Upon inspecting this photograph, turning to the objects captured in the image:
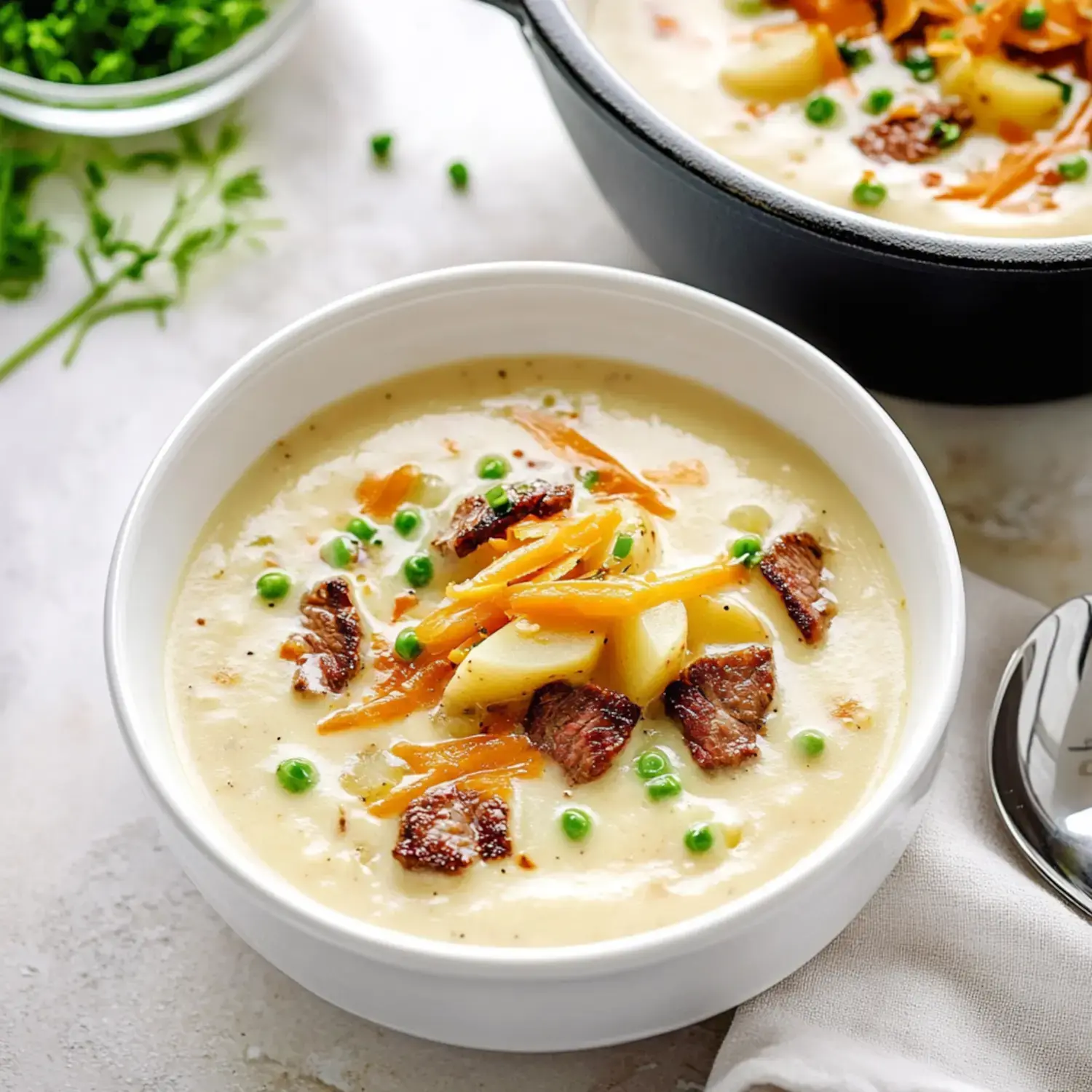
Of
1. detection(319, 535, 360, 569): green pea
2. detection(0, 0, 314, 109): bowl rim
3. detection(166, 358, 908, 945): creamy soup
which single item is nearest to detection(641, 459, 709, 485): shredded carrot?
detection(166, 358, 908, 945): creamy soup

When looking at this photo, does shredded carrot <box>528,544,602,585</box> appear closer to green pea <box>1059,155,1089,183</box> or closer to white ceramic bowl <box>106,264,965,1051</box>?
white ceramic bowl <box>106,264,965,1051</box>

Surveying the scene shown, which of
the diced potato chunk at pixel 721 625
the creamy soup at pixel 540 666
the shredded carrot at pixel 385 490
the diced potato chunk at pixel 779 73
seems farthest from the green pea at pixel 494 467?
the diced potato chunk at pixel 779 73

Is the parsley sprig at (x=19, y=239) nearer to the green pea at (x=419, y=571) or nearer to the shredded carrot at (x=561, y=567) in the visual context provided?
the green pea at (x=419, y=571)

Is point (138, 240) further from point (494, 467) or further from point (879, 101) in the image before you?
point (879, 101)

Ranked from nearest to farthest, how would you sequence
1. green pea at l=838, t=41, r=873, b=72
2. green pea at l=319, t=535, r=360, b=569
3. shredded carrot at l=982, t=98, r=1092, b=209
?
1. green pea at l=319, t=535, r=360, b=569
2. shredded carrot at l=982, t=98, r=1092, b=209
3. green pea at l=838, t=41, r=873, b=72

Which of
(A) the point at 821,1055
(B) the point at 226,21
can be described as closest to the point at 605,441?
(A) the point at 821,1055

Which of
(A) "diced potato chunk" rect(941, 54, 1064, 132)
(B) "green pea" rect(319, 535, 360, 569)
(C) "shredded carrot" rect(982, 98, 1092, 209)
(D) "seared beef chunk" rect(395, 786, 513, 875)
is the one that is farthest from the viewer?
(A) "diced potato chunk" rect(941, 54, 1064, 132)
